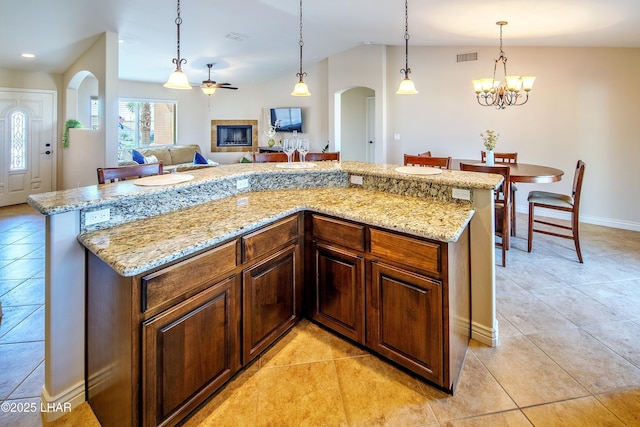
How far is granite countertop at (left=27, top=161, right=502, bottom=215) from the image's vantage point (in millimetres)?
1630

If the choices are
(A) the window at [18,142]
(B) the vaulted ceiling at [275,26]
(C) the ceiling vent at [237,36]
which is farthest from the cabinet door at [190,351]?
(A) the window at [18,142]

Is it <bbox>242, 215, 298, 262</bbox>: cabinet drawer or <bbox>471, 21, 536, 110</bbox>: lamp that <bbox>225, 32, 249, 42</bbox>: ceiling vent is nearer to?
<bbox>471, 21, 536, 110</bbox>: lamp

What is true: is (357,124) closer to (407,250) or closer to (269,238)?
(269,238)

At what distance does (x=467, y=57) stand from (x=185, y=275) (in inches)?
234

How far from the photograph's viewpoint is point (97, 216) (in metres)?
1.70

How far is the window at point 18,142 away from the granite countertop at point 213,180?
6.17 m

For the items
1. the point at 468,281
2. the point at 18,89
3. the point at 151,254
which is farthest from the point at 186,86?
the point at 18,89

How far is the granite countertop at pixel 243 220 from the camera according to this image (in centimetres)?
144

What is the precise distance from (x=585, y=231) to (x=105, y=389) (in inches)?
222

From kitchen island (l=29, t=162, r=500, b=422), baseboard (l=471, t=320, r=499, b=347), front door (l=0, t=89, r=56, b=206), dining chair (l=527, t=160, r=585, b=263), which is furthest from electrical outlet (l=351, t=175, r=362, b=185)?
front door (l=0, t=89, r=56, b=206)

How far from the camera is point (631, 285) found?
305 centimetres

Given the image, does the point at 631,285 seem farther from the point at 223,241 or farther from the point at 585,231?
the point at 223,241

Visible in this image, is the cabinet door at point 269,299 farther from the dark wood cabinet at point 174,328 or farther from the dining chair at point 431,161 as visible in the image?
the dining chair at point 431,161

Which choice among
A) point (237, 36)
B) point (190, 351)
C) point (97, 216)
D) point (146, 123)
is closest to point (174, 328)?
point (190, 351)
